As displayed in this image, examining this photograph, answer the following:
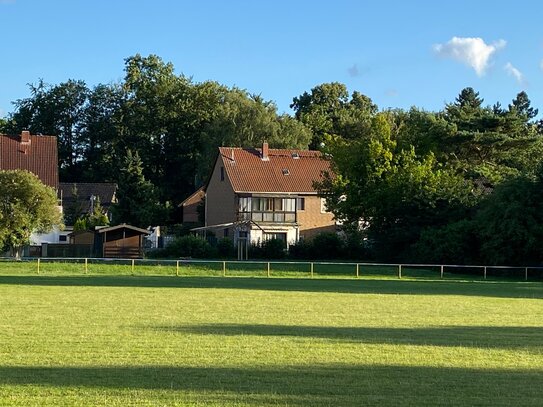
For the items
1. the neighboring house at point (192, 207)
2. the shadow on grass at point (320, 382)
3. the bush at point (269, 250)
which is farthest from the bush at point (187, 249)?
the shadow on grass at point (320, 382)

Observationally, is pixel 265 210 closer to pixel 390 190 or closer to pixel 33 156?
pixel 390 190

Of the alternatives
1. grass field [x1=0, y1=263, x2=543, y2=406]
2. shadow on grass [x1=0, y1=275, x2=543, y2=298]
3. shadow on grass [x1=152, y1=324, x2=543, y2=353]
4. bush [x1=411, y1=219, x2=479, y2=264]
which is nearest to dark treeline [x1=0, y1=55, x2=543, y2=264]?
bush [x1=411, y1=219, x2=479, y2=264]

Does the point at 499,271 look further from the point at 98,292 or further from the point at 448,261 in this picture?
the point at 98,292

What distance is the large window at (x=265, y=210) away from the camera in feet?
234

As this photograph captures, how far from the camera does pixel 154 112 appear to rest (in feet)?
304

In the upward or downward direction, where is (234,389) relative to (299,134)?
downward

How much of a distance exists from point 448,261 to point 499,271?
10.6ft

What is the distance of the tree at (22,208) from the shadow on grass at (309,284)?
11.5 m

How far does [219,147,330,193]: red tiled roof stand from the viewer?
72.1 m

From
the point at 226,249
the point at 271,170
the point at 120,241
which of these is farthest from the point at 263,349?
the point at 271,170

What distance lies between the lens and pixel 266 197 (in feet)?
235

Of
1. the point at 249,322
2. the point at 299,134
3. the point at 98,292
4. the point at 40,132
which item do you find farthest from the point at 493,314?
the point at 40,132

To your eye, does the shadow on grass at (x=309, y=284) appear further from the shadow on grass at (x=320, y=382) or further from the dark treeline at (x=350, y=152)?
the shadow on grass at (x=320, y=382)

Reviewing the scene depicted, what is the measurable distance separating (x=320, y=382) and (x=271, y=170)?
6214cm
